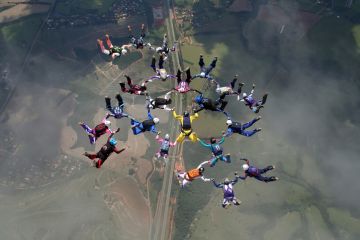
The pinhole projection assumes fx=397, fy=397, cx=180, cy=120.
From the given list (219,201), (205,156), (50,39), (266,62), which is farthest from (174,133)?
(50,39)

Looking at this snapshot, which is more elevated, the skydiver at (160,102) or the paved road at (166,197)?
the skydiver at (160,102)

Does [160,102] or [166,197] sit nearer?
[160,102]

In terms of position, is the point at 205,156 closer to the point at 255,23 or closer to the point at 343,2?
the point at 255,23

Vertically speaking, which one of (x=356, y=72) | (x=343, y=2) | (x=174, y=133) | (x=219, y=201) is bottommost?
(x=219, y=201)

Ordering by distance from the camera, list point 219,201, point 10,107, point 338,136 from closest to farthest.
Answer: point 219,201, point 338,136, point 10,107

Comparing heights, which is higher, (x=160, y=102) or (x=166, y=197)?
(x=160, y=102)

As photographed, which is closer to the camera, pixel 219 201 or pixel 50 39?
pixel 219 201

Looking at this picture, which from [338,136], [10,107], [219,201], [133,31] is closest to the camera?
[219,201]

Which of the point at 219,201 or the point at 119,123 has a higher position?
the point at 119,123

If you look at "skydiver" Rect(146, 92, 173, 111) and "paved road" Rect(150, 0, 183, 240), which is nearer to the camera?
"skydiver" Rect(146, 92, 173, 111)

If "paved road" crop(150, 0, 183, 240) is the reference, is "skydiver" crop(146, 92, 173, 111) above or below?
above

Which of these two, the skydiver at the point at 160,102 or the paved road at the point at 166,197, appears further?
the paved road at the point at 166,197
